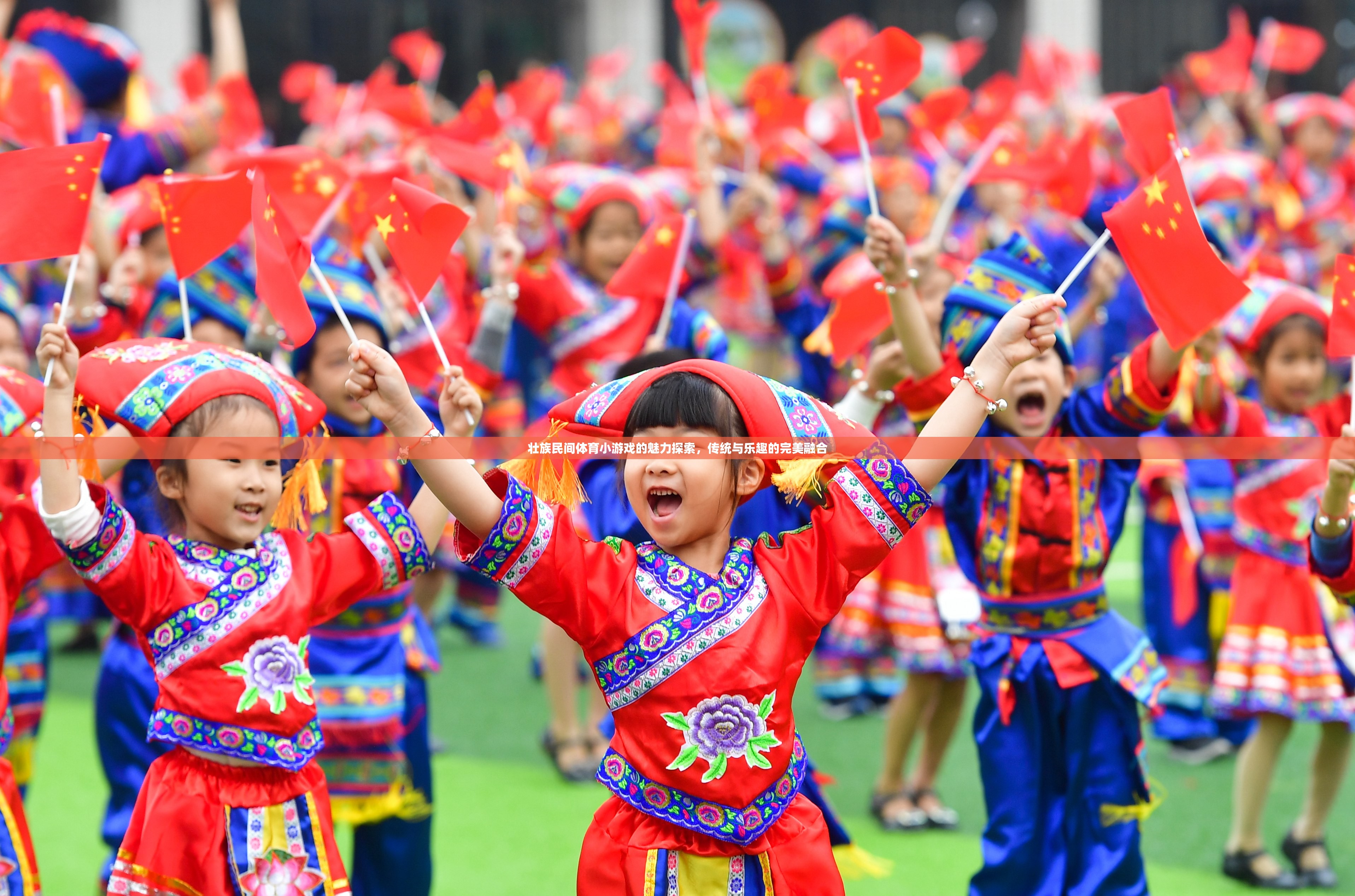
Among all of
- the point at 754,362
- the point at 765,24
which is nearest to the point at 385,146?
the point at 754,362

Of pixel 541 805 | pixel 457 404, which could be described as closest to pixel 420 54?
pixel 541 805

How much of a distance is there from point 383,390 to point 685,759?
746 mm

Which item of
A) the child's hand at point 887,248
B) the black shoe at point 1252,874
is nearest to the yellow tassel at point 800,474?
the child's hand at point 887,248

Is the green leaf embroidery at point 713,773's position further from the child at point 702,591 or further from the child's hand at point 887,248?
the child's hand at point 887,248

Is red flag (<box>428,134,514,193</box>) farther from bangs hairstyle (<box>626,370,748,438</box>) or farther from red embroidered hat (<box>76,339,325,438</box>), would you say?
bangs hairstyle (<box>626,370,748,438</box>)

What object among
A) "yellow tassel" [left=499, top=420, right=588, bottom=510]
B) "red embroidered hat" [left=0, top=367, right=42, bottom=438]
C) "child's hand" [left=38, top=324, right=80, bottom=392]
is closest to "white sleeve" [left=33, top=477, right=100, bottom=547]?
"child's hand" [left=38, top=324, right=80, bottom=392]

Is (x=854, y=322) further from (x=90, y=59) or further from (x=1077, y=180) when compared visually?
(x=90, y=59)

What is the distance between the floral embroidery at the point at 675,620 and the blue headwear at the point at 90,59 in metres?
5.10

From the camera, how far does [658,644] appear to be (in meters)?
2.47

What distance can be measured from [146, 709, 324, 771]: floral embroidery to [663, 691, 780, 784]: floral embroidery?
2.44ft

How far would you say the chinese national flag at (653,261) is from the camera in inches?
174

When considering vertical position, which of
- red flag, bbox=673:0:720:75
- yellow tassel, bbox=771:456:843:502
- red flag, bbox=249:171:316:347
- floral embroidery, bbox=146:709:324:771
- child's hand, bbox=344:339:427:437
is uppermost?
red flag, bbox=673:0:720:75

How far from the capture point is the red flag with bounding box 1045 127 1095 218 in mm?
4699

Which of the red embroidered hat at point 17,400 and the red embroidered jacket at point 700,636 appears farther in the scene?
the red embroidered hat at point 17,400
